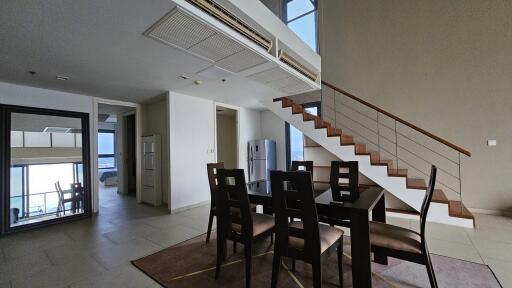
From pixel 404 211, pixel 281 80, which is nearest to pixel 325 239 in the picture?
pixel 281 80

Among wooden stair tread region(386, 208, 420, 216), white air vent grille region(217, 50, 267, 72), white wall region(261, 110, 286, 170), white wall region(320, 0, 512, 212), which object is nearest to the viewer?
white air vent grille region(217, 50, 267, 72)

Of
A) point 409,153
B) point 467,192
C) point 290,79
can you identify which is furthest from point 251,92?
point 467,192

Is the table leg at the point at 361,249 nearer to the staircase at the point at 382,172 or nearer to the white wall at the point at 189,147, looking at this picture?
A: the staircase at the point at 382,172

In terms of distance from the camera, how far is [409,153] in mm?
4375

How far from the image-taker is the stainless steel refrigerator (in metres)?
5.90

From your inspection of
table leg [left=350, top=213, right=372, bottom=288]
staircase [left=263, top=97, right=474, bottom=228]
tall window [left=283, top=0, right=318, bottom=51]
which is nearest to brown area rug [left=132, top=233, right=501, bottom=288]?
table leg [left=350, top=213, right=372, bottom=288]

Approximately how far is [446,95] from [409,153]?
48.4 inches

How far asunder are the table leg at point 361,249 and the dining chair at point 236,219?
0.80m

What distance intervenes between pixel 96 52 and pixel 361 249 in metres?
3.32

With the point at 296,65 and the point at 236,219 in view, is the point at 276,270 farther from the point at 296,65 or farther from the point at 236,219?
the point at 296,65

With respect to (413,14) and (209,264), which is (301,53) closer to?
(413,14)

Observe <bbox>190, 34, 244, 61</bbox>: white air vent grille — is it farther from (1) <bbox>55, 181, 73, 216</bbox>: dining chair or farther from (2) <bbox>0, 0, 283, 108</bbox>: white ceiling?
A: (1) <bbox>55, 181, 73, 216</bbox>: dining chair

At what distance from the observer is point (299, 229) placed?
164 cm

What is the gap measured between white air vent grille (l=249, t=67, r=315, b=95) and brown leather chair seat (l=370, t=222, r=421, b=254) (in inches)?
91.2
